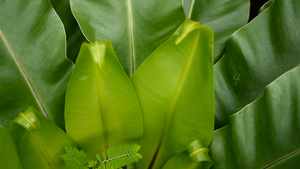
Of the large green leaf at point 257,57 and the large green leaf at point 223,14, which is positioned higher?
the large green leaf at point 223,14

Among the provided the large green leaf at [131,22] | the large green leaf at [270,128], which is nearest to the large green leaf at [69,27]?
the large green leaf at [131,22]

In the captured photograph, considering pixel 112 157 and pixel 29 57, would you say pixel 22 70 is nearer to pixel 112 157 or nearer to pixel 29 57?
pixel 29 57

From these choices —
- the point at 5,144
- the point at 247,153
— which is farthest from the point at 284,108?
the point at 5,144

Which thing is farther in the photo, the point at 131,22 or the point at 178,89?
the point at 131,22

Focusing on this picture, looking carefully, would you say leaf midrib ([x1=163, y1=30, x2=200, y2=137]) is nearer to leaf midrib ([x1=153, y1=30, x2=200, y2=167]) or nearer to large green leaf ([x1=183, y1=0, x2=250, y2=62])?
leaf midrib ([x1=153, y1=30, x2=200, y2=167])

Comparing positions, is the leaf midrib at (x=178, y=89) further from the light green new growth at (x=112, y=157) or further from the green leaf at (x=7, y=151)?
the green leaf at (x=7, y=151)

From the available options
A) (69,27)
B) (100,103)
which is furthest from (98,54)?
(69,27)
